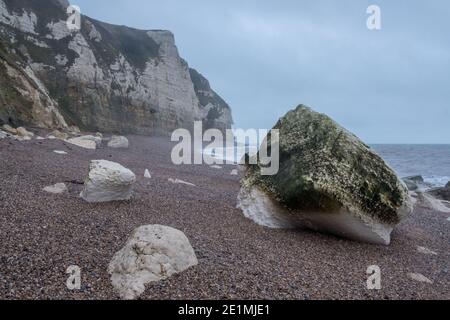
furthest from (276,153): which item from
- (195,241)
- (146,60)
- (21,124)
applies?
(146,60)

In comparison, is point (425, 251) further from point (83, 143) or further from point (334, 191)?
point (83, 143)

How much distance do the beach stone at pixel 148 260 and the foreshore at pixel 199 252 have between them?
0.11m

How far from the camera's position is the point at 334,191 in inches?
275

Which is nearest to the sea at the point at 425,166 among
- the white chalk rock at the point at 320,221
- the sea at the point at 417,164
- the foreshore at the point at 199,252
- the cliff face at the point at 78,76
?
the sea at the point at 417,164

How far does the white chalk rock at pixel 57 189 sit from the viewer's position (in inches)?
309

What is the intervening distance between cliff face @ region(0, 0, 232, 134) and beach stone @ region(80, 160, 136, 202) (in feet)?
54.6

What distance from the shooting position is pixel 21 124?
2277cm

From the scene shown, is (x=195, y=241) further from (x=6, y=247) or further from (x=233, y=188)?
(x=233, y=188)

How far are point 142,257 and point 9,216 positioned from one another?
2.79 meters

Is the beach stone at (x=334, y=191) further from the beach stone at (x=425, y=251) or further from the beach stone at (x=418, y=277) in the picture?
the beach stone at (x=418, y=277)

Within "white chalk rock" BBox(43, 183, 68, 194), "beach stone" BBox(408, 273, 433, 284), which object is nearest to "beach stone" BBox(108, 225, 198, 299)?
"beach stone" BBox(408, 273, 433, 284)

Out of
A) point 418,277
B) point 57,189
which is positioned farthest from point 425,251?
point 57,189

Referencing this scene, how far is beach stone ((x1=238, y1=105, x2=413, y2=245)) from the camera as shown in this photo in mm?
7094
